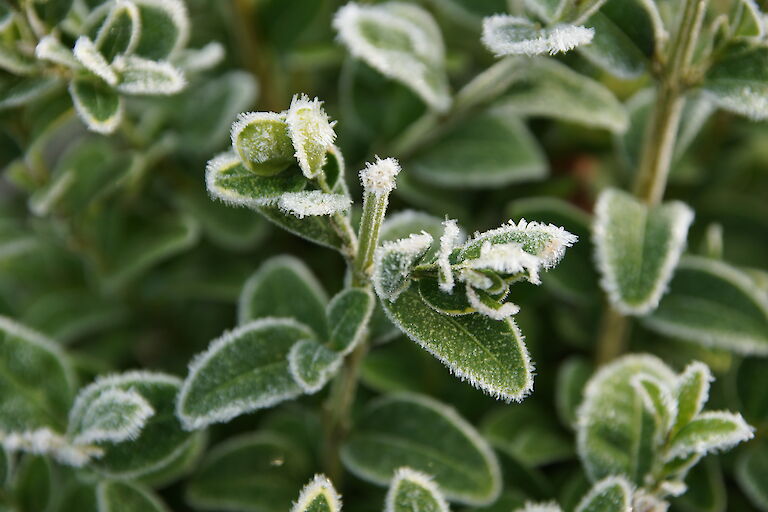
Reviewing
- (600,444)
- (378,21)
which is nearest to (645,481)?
(600,444)

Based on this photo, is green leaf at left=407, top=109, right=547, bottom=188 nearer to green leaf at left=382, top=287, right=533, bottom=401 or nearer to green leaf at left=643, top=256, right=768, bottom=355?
green leaf at left=643, top=256, right=768, bottom=355

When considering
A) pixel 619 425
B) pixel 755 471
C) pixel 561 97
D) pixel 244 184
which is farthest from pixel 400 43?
pixel 755 471

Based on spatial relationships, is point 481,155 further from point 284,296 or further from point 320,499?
point 320,499

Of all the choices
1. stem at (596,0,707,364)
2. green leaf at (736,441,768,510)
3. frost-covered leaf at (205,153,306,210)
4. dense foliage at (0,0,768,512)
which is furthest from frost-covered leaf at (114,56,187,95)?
green leaf at (736,441,768,510)

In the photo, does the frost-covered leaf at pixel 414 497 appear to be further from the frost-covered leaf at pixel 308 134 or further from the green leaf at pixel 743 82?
the green leaf at pixel 743 82

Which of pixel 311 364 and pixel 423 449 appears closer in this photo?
pixel 311 364

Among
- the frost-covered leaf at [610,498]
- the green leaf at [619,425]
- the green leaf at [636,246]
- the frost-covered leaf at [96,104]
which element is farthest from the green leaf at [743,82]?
the frost-covered leaf at [96,104]
